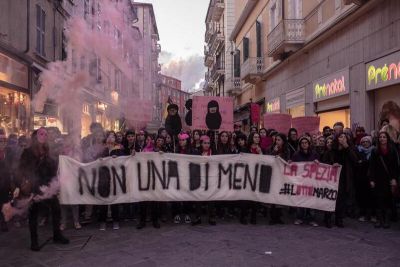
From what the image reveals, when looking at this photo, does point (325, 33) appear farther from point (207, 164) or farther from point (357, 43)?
point (207, 164)

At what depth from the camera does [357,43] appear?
38.3ft

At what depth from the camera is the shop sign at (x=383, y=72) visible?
9672 millimetres

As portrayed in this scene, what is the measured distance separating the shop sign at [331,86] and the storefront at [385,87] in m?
1.21

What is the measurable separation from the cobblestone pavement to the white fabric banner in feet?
1.56

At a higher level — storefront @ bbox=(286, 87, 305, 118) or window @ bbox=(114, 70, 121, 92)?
window @ bbox=(114, 70, 121, 92)

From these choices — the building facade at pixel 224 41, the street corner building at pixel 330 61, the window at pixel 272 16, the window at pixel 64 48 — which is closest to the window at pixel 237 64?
the building facade at pixel 224 41

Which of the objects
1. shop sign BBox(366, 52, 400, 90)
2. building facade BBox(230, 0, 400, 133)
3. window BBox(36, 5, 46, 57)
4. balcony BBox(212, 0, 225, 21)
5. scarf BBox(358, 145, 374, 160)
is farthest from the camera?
balcony BBox(212, 0, 225, 21)

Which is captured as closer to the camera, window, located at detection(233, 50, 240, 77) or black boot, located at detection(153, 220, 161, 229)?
black boot, located at detection(153, 220, 161, 229)

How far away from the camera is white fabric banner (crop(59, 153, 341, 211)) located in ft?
22.6

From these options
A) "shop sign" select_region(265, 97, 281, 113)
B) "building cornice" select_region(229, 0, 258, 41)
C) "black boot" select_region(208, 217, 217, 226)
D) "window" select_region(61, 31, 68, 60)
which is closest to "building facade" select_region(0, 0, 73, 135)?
"window" select_region(61, 31, 68, 60)

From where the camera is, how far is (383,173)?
22.9ft

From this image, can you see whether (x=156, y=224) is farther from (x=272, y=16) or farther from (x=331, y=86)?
(x=272, y=16)

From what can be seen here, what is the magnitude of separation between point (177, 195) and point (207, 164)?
2.32 ft

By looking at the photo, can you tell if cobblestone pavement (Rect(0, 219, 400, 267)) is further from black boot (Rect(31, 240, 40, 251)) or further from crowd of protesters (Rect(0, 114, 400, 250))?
crowd of protesters (Rect(0, 114, 400, 250))
